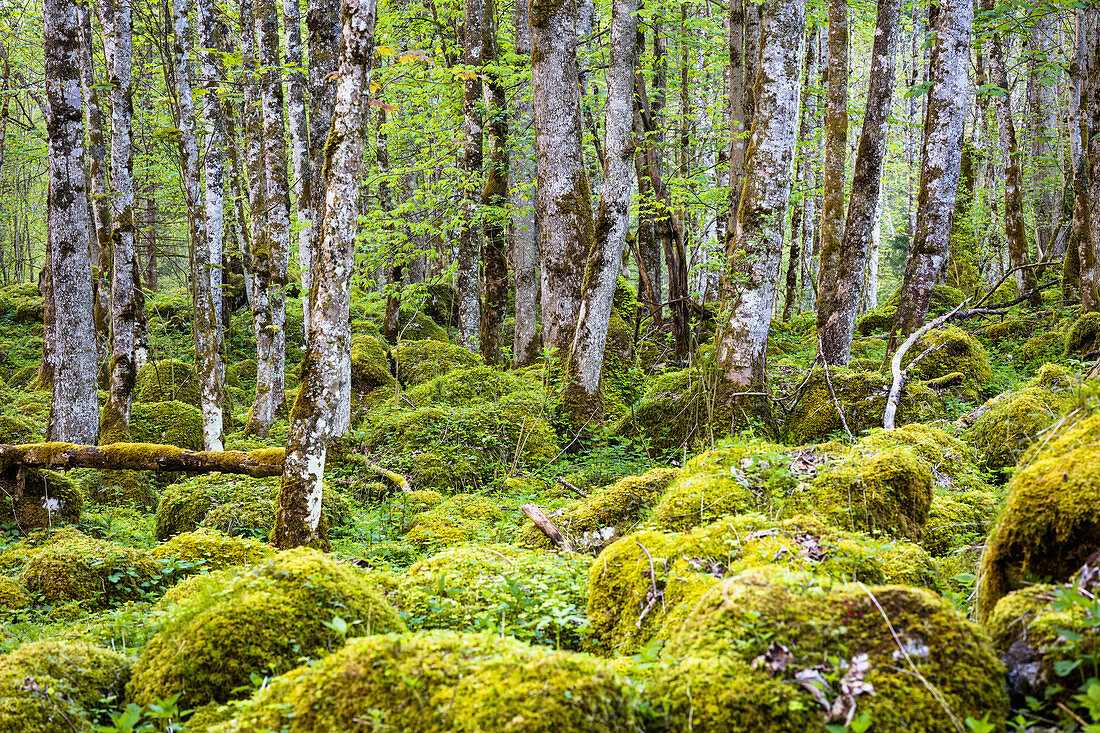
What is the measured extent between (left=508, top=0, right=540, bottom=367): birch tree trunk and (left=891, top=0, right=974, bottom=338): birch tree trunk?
5802 millimetres

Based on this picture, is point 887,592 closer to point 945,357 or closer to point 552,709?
point 552,709

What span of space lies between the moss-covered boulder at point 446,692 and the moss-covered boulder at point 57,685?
84cm

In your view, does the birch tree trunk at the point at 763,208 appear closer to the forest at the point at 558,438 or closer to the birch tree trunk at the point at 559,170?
the forest at the point at 558,438

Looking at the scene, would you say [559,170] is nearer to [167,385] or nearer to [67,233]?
[67,233]

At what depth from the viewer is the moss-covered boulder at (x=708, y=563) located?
323 centimetres

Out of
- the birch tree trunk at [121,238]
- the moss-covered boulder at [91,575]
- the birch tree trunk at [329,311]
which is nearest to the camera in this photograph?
the moss-covered boulder at [91,575]

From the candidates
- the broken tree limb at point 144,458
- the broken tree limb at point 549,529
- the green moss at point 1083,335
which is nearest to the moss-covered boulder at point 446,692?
the broken tree limb at point 549,529

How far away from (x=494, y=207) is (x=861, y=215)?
548 centimetres

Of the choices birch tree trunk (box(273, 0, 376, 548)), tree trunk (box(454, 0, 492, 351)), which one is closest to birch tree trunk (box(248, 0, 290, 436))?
tree trunk (box(454, 0, 492, 351))

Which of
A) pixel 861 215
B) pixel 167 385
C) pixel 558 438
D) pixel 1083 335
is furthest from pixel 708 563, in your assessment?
pixel 167 385

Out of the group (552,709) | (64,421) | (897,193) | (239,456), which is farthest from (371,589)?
(897,193)

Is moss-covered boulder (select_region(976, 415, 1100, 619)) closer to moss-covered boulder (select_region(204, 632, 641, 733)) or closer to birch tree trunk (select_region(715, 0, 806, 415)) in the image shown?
moss-covered boulder (select_region(204, 632, 641, 733))

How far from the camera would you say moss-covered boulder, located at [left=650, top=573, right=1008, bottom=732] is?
7.24 ft

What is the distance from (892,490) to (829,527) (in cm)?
90
